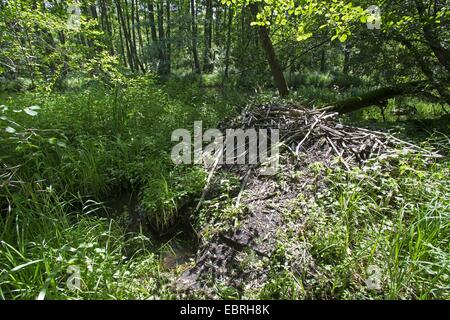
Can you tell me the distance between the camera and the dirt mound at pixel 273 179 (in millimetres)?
2027

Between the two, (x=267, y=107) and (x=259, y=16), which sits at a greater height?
(x=259, y=16)

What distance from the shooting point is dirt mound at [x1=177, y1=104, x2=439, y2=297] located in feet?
6.65

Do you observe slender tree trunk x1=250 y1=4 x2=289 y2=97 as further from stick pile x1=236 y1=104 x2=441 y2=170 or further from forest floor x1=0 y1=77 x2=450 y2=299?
forest floor x1=0 y1=77 x2=450 y2=299

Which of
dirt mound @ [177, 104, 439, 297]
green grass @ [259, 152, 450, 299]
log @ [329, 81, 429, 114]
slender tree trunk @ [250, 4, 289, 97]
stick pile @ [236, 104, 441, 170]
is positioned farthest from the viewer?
slender tree trunk @ [250, 4, 289, 97]

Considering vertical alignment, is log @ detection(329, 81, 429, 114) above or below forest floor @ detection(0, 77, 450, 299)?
above

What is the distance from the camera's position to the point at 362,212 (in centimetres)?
222

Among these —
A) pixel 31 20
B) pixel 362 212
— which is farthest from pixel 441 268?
pixel 31 20

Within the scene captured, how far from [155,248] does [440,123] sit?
199 inches

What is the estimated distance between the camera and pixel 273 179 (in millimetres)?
2902

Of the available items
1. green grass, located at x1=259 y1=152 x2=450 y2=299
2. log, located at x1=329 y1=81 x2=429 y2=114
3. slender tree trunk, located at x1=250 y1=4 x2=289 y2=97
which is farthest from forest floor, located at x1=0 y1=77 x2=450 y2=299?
slender tree trunk, located at x1=250 y1=4 x2=289 y2=97

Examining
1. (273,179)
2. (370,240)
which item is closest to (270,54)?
(273,179)

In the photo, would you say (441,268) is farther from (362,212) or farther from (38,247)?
(38,247)

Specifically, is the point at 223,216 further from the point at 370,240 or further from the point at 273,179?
the point at 370,240

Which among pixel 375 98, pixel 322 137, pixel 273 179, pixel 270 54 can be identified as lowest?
pixel 273 179
